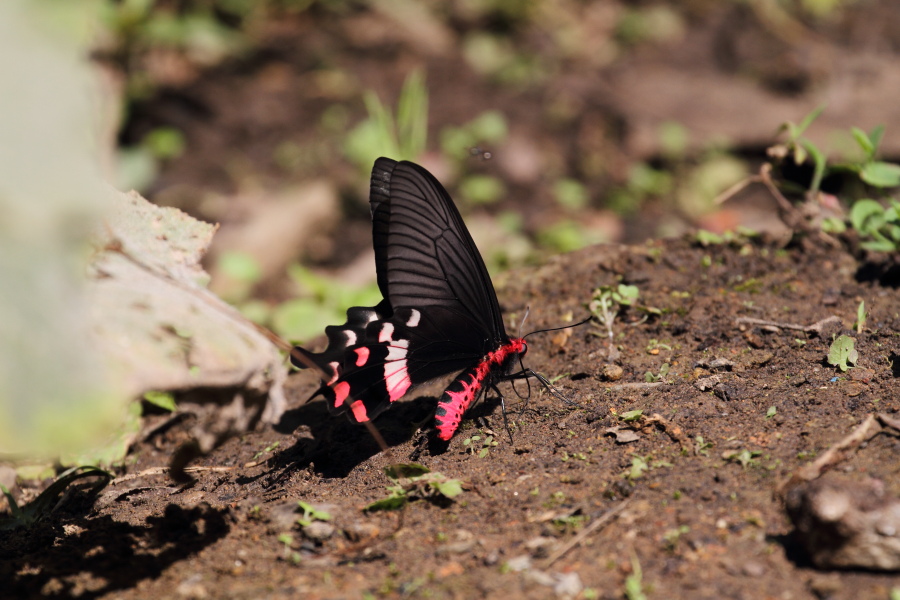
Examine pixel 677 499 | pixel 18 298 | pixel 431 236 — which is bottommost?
pixel 677 499

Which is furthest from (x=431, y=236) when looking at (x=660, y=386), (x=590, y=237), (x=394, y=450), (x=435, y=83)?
(x=435, y=83)

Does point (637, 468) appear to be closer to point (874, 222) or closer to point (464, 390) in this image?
point (464, 390)

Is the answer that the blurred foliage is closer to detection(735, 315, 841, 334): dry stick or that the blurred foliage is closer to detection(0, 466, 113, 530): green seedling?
detection(735, 315, 841, 334): dry stick

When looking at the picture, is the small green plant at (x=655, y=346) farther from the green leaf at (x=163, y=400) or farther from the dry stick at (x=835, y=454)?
the green leaf at (x=163, y=400)

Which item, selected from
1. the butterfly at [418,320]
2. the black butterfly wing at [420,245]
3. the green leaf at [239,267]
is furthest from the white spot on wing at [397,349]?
the green leaf at [239,267]

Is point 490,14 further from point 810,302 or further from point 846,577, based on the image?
point 846,577

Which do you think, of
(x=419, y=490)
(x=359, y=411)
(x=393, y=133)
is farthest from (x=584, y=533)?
(x=393, y=133)
